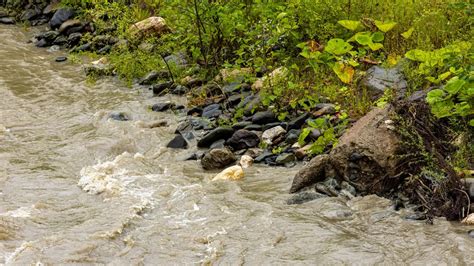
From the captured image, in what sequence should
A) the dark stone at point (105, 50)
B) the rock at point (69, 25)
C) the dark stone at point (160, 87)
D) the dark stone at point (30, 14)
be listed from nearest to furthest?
the dark stone at point (160, 87) → the dark stone at point (105, 50) → the rock at point (69, 25) → the dark stone at point (30, 14)

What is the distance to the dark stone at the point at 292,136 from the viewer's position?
20.2 feet

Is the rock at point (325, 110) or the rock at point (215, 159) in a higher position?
the rock at point (325, 110)

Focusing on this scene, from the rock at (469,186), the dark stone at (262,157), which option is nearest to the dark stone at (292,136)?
the dark stone at (262,157)

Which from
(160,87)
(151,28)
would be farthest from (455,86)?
(151,28)

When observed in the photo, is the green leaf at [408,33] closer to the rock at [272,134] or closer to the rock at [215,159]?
the rock at [272,134]

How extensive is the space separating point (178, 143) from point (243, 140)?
832mm

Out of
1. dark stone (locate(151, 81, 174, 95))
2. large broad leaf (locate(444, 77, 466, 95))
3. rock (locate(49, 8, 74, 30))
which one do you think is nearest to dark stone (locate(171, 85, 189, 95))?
dark stone (locate(151, 81, 174, 95))

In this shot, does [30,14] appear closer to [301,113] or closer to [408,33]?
[301,113]

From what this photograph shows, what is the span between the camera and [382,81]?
6.39 metres

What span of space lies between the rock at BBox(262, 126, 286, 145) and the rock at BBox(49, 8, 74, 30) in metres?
8.40

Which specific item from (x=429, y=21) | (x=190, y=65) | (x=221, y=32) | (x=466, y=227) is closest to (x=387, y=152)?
(x=466, y=227)

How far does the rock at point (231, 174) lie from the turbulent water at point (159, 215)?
93 millimetres

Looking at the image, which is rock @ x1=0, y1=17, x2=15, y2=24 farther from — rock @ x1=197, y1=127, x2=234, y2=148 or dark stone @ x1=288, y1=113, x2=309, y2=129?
dark stone @ x1=288, y1=113, x2=309, y2=129

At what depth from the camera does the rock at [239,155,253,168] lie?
5910 millimetres
